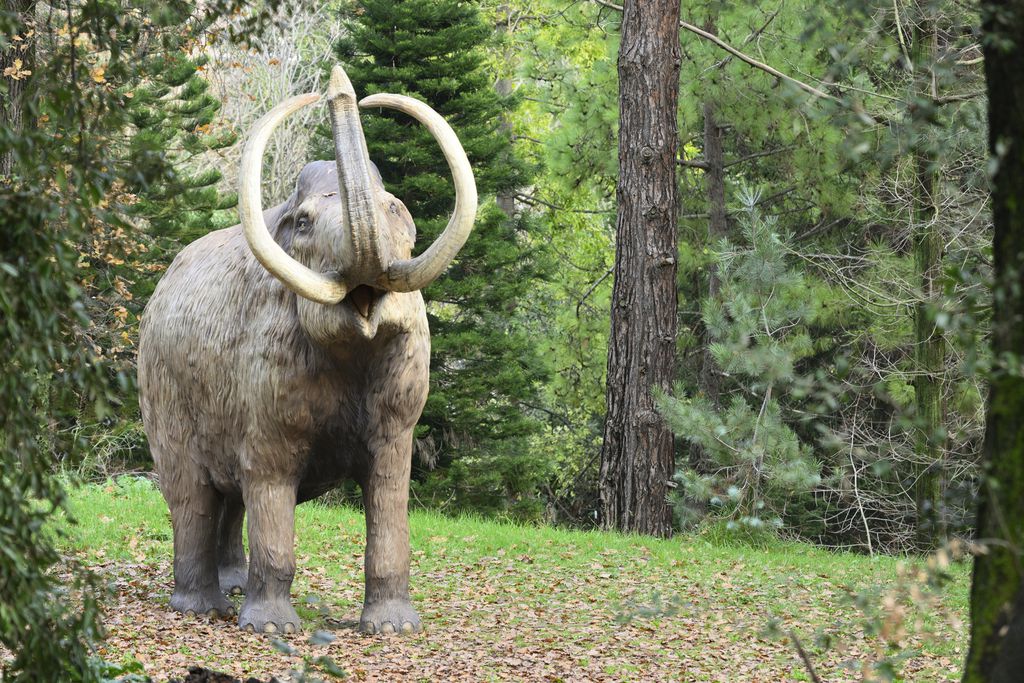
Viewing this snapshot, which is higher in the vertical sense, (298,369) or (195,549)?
(298,369)

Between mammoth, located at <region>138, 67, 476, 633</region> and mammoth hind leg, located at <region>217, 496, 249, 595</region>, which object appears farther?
mammoth hind leg, located at <region>217, 496, 249, 595</region>

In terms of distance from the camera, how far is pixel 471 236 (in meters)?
15.5

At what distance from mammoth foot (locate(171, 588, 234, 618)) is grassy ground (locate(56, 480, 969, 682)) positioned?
9 centimetres

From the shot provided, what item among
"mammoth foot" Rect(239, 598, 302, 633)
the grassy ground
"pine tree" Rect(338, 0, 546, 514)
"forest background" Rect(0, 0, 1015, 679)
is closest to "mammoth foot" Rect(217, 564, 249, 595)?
the grassy ground

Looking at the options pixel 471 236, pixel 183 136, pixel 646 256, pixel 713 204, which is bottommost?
pixel 646 256

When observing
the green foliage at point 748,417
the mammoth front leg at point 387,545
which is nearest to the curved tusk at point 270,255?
the mammoth front leg at point 387,545

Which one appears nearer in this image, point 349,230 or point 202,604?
point 349,230

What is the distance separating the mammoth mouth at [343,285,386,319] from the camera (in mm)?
5676

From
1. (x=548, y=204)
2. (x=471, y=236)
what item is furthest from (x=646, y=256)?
(x=548, y=204)

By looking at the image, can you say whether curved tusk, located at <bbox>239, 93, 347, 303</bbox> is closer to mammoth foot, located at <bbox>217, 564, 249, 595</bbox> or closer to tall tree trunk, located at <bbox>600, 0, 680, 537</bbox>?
mammoth foot, located at <bbox>217, 564, 249, 595</bbox>

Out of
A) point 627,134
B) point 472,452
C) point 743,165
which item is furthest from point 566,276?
point 627,134

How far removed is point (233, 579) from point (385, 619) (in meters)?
1.53

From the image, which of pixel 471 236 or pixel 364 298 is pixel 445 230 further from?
pixel 471 236

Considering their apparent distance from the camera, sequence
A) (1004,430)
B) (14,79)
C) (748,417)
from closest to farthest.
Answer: (1004,430), (14,79), (748,417)
